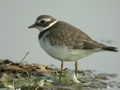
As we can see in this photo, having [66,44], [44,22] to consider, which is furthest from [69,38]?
[44,22]

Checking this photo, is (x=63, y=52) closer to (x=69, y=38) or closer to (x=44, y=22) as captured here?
(x=69, y=38)

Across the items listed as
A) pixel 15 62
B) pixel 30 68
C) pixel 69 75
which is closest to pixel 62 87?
pixel 69 75

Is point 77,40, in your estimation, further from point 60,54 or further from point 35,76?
point 35,76

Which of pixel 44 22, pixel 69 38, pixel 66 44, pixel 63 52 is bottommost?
pixel 63 52

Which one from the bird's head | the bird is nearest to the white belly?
the bird

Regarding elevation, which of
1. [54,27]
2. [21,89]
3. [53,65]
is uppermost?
[54,27]

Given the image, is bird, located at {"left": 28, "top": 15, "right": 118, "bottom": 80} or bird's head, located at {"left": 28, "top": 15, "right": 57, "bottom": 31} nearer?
bird, located at {"left": 28, "top": 15, "right": 118, "bottom": 80}

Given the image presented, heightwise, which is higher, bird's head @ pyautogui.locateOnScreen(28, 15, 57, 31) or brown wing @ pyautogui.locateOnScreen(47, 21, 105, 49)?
bird's head @ pyautogui.locateOnScreen(28, 15, 57, 31)

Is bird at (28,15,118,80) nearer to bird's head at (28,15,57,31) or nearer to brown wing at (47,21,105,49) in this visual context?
brown wing at (47,21,105,49)
